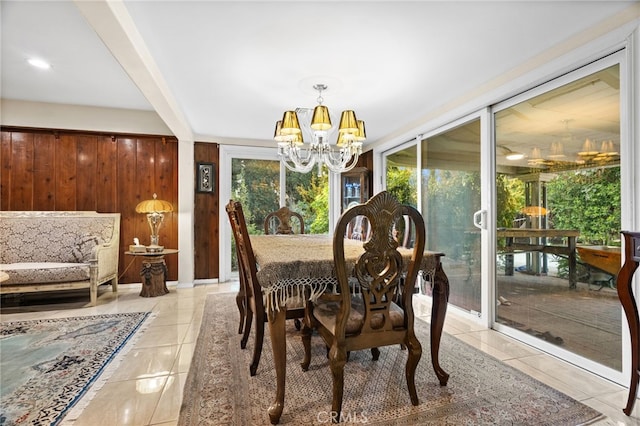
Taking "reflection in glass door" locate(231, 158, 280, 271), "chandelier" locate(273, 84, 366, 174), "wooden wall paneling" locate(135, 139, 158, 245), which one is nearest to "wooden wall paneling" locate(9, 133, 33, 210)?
"wooden wall paneling" locate(135, 139, 158, 245)

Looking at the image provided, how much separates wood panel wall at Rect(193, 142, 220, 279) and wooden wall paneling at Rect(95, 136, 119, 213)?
1.05 m

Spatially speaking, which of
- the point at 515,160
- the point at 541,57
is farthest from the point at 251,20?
the point at 515,160

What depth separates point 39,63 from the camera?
9.09 ft

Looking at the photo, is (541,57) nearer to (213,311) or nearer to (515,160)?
(515,160)

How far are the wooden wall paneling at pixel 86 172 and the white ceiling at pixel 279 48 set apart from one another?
32.8 inches

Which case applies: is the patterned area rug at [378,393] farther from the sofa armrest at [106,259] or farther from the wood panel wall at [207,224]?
the wood panel wall at [207,224]

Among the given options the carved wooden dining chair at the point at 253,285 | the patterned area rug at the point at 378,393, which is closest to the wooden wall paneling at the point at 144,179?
the patterned area rug at the point at 378,393

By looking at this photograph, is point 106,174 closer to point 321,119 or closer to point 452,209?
point 321,119

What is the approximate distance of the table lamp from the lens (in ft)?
12.9

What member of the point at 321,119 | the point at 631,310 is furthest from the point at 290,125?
the point at 631,310

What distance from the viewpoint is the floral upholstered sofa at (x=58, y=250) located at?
10.6 feet

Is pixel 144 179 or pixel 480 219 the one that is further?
pixel 144 179

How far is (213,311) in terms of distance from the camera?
3.23 meters
